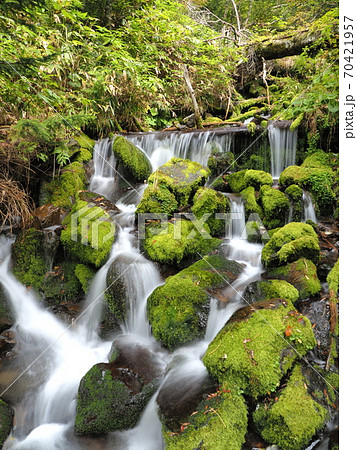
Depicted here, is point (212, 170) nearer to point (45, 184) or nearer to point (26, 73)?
point (45, 184)

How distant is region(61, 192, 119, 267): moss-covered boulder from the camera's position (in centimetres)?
490

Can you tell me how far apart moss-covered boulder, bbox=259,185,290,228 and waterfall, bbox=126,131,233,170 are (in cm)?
272

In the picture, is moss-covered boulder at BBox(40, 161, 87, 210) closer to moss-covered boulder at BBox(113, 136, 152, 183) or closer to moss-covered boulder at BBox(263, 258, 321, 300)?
moss-covered boulder at BBox(113, 136, 152, 183)

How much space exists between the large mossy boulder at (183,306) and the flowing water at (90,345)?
13 centimetres

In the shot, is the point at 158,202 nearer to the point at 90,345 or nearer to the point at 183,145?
the point at 90,345

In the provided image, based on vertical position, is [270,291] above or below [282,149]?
below

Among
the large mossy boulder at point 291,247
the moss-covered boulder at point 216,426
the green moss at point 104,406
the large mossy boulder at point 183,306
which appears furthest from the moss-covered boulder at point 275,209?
the green moss at point 104,406

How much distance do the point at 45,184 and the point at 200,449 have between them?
557 centimetres

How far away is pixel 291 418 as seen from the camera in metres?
2.22

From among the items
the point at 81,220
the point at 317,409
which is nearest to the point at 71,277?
the point at 81,220

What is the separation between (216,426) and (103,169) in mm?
6742

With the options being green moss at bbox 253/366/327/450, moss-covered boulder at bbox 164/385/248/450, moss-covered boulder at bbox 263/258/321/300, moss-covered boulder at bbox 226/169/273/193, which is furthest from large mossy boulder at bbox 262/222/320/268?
moss-covered boulder at bbox 164/385/248/450

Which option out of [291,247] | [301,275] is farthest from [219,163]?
[301,275]

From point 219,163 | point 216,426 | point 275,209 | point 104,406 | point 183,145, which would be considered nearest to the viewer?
point 216,426
